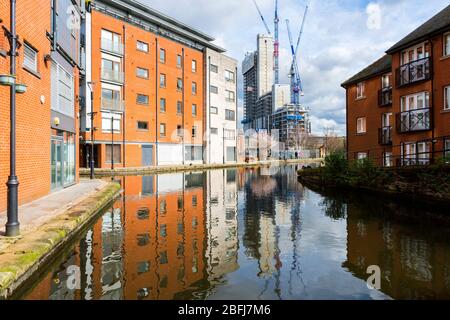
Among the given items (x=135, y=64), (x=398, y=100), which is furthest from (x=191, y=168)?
(x=398, y=100)

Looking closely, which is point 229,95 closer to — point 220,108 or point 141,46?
point 220,108

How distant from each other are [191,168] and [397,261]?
34987 mm

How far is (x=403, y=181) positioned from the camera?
50.0ft

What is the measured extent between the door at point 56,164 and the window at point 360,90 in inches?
894

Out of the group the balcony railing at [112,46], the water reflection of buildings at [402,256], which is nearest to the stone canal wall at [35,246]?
the water reflection of buildings at [402,256]

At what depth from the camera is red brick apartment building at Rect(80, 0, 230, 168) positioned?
37062 mm

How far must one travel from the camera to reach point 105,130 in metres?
37.3

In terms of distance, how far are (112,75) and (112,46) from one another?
11.2 feet

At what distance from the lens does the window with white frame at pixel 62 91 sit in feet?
47.8

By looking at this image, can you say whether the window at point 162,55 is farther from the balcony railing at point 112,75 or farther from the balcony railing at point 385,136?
the balcony railing at point 385,136

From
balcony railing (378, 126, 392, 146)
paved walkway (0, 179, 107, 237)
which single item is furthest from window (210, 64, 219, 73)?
paved walkway (0, 179, 107, 237)

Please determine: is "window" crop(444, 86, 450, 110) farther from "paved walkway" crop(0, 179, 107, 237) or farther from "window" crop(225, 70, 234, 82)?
"window" crop(225, 70, 234, 82)

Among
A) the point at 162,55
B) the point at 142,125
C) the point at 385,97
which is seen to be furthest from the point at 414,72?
the point at 162,55

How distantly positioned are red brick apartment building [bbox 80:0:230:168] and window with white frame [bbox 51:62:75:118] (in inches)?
622
